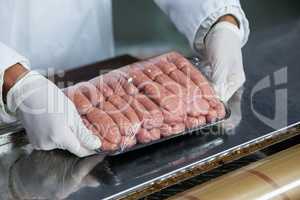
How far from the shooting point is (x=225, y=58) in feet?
3.87

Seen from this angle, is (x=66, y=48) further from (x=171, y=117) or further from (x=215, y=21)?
(x=171, y=117)

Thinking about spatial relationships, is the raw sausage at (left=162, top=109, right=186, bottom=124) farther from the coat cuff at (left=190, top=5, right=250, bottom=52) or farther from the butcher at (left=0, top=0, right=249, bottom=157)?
the coat cuff at (left=190, top=5, right=250, bottom=52)

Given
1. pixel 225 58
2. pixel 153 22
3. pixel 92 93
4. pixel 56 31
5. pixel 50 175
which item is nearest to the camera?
pixel 50 175

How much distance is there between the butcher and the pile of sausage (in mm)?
31

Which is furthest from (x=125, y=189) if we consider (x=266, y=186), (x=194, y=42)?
(x=194, y=42)

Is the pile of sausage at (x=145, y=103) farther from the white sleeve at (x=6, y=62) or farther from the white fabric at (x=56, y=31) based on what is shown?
the white fabric at (x=56, y=31)

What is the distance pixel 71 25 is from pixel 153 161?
0.64 meters

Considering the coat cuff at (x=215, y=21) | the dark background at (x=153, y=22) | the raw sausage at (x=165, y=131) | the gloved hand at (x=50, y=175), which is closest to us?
the gloved hand at (x=50, y=175)

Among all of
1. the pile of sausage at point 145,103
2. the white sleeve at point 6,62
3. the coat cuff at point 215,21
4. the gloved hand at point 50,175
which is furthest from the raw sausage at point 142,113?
the coat cuff at point 215,21

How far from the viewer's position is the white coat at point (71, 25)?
1.30 metres

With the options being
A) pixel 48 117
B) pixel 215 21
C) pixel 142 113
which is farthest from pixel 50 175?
pixel 215 21

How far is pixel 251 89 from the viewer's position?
1.19 metres

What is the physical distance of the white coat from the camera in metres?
1.30

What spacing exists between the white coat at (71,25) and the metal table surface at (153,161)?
0.82ft
